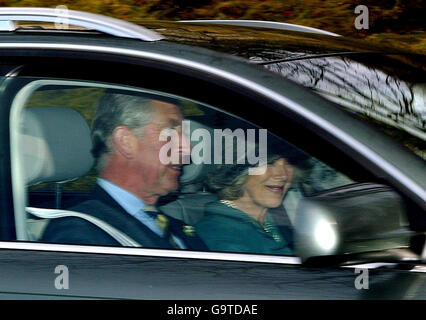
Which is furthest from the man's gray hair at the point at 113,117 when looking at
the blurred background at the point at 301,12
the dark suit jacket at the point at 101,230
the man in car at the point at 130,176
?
the blurred background at the point at 301,12

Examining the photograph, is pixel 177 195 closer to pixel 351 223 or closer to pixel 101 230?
pixel 101 230

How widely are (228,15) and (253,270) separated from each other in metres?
5.46

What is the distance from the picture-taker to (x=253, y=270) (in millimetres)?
2262

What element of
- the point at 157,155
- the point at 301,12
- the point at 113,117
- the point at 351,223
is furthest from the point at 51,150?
the point at 301,12

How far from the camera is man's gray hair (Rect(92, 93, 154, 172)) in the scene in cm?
245

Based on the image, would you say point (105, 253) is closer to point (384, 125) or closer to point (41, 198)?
point (41, 198)

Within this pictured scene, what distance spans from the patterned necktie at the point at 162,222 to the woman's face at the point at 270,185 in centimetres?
23

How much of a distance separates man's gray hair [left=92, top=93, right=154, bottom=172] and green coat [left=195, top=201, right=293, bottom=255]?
0.32 metres

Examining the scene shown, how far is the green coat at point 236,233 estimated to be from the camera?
234 centimetres

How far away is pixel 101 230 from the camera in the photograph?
2.46m

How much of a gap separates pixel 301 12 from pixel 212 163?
5146 mm
